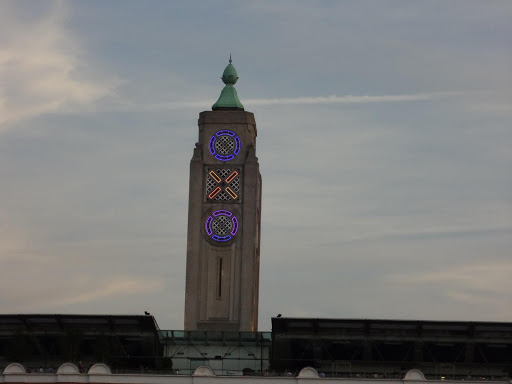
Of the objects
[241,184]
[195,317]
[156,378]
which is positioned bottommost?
[156,378]

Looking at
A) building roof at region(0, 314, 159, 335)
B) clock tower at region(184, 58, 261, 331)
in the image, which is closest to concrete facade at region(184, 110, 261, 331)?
clock tower at region(184, 58, 261, 331)

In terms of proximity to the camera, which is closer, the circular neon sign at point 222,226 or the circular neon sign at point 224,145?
the circular neon sign at point 222,226

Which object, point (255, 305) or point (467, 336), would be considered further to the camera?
point (255, 305)

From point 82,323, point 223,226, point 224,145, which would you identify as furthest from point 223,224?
point 82,323

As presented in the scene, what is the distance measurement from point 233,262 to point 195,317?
7.39m

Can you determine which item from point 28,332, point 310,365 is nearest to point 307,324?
point 310,365

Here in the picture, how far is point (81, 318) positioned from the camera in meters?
172

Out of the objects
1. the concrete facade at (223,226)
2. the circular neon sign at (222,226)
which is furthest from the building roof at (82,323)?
the circular neon sign at (222,226)

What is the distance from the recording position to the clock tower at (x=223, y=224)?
192m

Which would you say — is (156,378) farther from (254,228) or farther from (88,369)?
(254,228)

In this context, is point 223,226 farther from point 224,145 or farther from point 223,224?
point 224,145

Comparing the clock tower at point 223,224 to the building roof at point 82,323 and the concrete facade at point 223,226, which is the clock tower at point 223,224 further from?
the building roof at point 82,323

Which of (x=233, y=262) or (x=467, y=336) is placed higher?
(x=233, y=262)

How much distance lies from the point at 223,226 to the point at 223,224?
0.72ft
